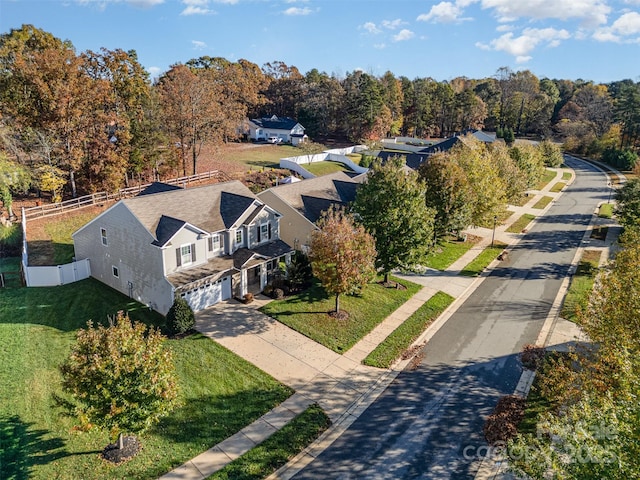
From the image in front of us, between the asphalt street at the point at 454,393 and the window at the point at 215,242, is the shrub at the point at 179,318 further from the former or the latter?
the asphalt street at the point at 454,393

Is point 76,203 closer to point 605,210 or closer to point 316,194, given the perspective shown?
point 316,194

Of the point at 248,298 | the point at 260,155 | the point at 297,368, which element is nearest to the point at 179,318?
the point at 248,298

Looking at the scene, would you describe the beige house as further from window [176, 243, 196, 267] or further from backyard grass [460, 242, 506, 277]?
backyard grass [460, 242, 506, 277]

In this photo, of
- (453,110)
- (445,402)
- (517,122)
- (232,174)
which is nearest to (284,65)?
(453,110)

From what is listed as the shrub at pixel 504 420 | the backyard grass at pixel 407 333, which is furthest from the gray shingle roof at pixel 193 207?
the shrub at pixel 504 420

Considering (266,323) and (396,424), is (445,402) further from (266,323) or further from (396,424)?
(266,323)

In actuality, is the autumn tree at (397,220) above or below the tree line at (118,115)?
below
